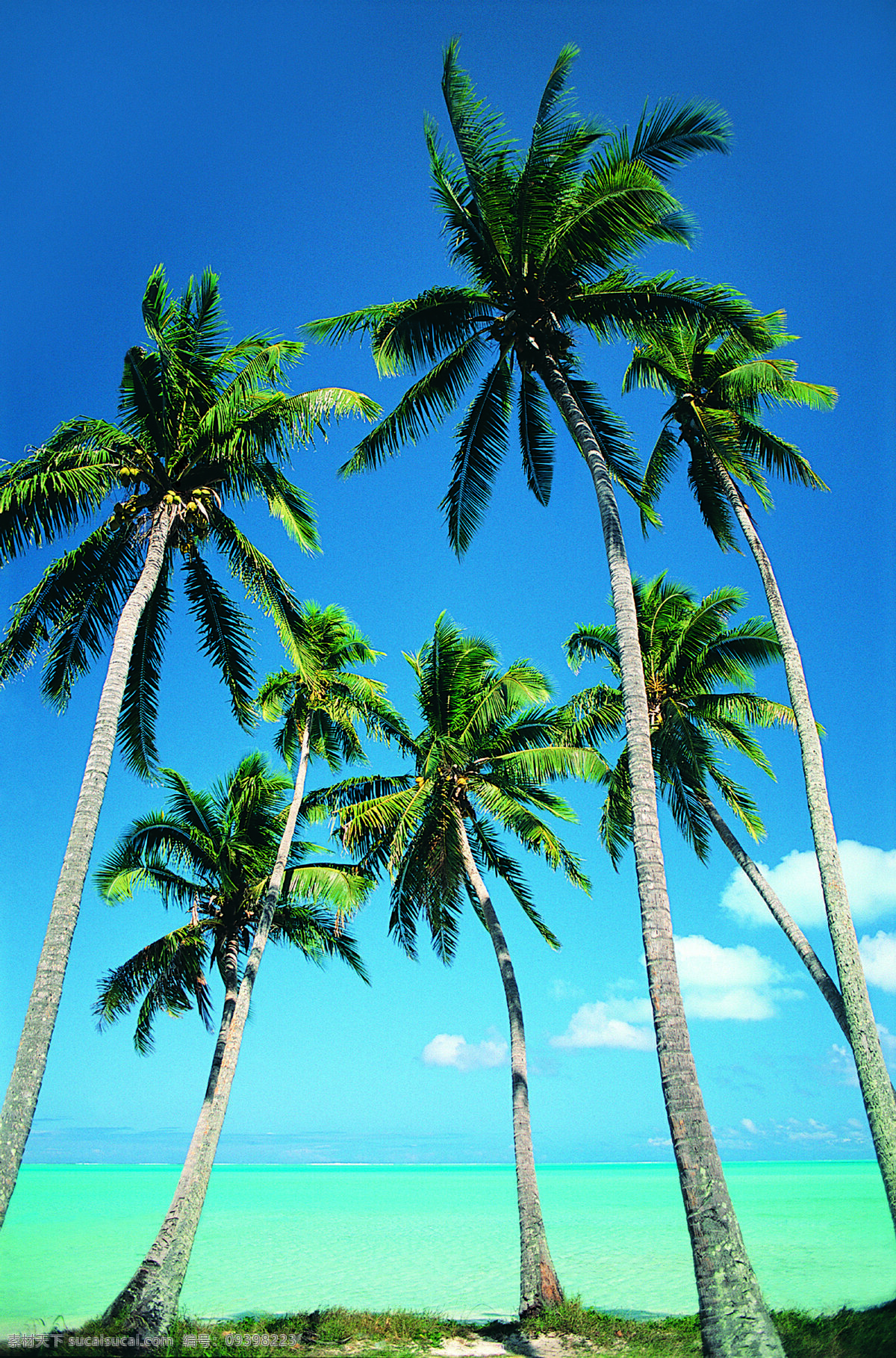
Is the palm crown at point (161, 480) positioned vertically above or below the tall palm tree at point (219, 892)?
above

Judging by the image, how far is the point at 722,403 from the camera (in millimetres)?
15039

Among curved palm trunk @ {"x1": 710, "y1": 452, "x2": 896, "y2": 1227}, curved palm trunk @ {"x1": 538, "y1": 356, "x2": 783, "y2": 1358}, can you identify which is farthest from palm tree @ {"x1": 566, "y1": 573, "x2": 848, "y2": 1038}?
curved palm trunk @ {"x1": 538, "y1": 356, "x2": 783, "y2": 1358}

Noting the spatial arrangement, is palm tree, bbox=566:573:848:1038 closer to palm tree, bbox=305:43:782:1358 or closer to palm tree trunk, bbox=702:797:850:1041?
palm tree trunk, bbox=702:797:850:1041

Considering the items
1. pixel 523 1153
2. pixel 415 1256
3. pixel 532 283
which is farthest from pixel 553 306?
pixel 415 1256

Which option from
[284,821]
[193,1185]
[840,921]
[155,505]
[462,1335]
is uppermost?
[155,505]

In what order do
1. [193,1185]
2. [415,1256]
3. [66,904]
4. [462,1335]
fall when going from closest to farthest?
[66,904] → [462,1335] → [193,1185] → [415,1256]

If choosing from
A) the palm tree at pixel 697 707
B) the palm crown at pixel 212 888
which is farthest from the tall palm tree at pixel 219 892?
the palm tree at pixel 697 707

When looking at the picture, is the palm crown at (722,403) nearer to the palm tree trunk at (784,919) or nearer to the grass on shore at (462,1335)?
the palm tree trunk at (784,919)

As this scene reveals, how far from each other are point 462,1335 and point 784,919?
28.0 ft

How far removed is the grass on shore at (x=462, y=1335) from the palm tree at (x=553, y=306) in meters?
→ 6.21

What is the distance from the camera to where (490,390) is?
12.5 meters

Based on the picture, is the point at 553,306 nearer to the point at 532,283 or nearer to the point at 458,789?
the point at 532,283

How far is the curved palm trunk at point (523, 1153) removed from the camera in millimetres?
12578

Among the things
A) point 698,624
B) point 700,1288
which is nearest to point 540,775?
point 698,624
